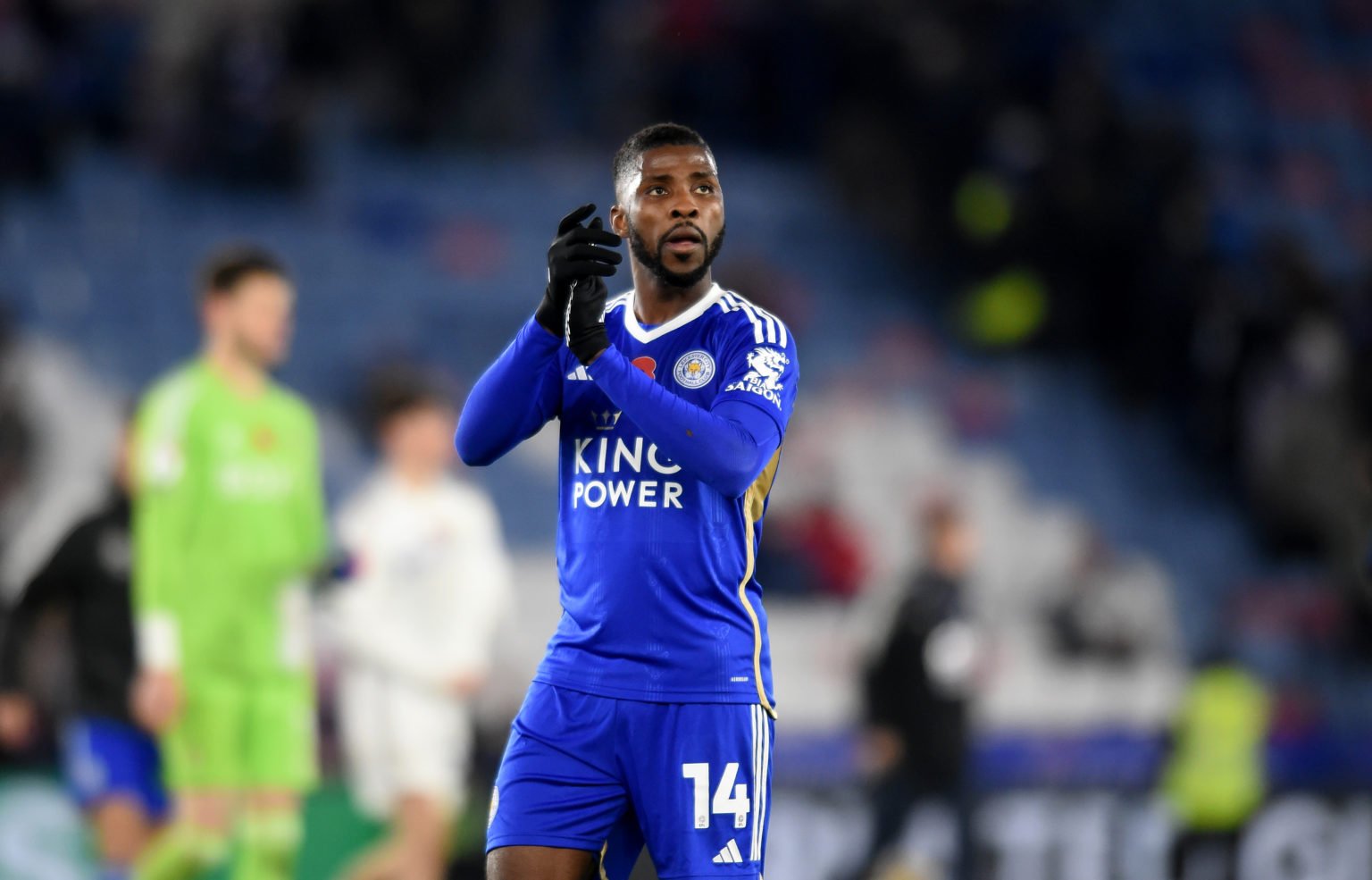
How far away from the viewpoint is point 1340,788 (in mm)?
9125

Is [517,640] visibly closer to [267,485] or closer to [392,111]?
[267,485]

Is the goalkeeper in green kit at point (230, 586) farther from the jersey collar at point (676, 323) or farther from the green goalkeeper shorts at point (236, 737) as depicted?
the jersey collar at point (676, 323)

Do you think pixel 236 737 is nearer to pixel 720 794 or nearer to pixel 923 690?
pixel 923 690

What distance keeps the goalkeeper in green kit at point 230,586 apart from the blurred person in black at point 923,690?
2.81 m

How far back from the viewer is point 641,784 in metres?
3.28

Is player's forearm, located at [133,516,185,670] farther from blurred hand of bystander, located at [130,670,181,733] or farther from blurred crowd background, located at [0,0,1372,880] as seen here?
blurred crowd background, located at [0,0,1372,880]

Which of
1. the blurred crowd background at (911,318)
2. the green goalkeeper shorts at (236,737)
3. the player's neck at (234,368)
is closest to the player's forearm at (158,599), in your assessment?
the green goalkeeper shorts at (236,737)

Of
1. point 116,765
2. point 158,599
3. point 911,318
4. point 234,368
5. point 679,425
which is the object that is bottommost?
point 116,765

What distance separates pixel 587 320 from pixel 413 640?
4.79 meters

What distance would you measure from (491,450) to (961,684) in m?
5.33

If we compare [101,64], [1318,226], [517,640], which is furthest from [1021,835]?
[101,64]

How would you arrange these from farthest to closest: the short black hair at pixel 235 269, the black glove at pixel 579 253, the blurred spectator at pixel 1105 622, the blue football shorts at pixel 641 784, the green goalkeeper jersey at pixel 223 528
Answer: the blurred spectator at pixel 1105 622 → the green goalkeeper jersey at pixel 223 528 → the short black hair at pixel 235 269 → the blue football shorts at pixel 641 784 → the black glove at pixel 579 253

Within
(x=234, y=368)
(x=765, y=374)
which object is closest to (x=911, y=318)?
(x=234, y=368)

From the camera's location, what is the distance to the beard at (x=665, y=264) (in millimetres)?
3367
